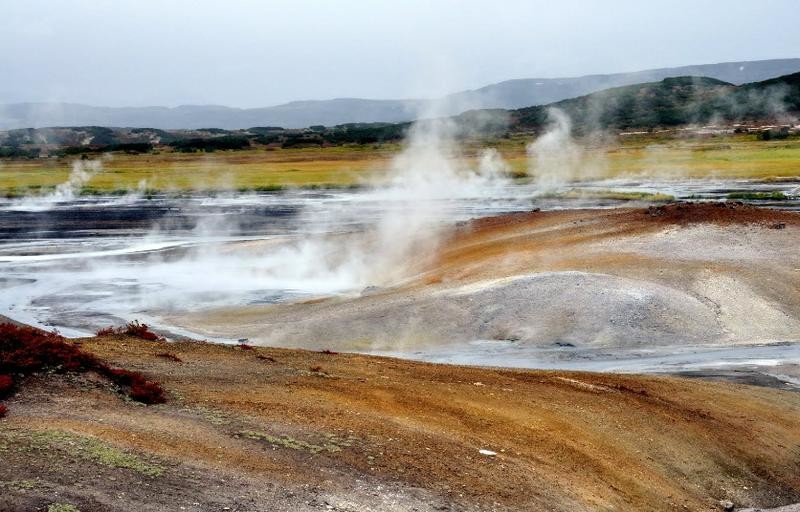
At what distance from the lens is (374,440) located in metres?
14.9

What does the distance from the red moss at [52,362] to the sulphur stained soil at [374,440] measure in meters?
0.30

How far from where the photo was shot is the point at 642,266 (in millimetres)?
33406

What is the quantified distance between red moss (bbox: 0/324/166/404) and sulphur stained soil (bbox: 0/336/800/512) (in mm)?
304

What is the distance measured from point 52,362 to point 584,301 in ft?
58.2

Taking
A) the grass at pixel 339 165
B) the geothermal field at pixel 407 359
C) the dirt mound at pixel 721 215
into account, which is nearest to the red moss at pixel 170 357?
the geothermal field at pixel 407 359

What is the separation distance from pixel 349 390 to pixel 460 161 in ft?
289

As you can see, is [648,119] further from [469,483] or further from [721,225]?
[469,483]

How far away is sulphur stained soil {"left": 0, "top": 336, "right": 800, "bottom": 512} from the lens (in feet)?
41.2

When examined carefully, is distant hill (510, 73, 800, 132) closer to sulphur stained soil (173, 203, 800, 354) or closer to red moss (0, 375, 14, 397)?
sulphur stained soil (173, 203, 800, 354)

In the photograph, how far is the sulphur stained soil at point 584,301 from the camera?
27828mm

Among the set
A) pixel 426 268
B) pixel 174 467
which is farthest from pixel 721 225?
pixel 174 467

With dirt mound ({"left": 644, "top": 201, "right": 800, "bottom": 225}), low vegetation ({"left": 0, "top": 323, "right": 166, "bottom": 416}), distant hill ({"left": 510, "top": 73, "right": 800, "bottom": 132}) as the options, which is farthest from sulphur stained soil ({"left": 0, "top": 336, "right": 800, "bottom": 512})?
distant hill ({"left": 510, "top": 73, "right": 800, "bottom": 132})

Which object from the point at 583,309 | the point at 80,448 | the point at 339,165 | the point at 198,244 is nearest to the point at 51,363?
the point at 80,448

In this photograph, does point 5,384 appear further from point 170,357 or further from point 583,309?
point 583,309
